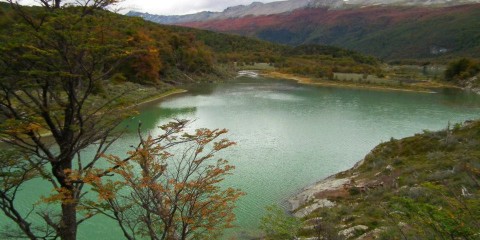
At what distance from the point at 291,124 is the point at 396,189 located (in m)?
15.5

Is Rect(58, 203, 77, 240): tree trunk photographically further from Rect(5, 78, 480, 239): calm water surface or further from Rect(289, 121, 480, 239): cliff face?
Rect(289, 121, 480, 239): cliff face

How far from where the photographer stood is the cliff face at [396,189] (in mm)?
7966

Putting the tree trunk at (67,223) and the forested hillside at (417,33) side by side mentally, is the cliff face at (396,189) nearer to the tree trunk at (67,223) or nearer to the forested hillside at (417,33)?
the tree trunk at (67,223)

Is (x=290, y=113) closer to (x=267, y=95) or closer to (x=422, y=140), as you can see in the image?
(x=267, y=95)

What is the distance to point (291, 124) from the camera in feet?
87.6

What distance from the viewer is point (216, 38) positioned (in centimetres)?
10850

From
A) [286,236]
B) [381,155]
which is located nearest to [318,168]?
[381,155]

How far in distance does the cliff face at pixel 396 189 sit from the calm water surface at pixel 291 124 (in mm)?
1771

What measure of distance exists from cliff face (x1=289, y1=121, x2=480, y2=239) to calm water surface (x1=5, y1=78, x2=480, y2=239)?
177cm

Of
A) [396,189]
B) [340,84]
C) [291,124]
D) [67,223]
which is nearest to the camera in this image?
[67,223]

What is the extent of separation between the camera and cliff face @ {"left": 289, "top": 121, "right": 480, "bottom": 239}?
7.97 m

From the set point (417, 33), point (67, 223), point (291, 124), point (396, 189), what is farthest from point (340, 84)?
point (417, 33)

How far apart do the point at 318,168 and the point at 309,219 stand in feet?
22.5

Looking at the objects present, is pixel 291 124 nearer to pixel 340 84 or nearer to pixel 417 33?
pixel 340 84
